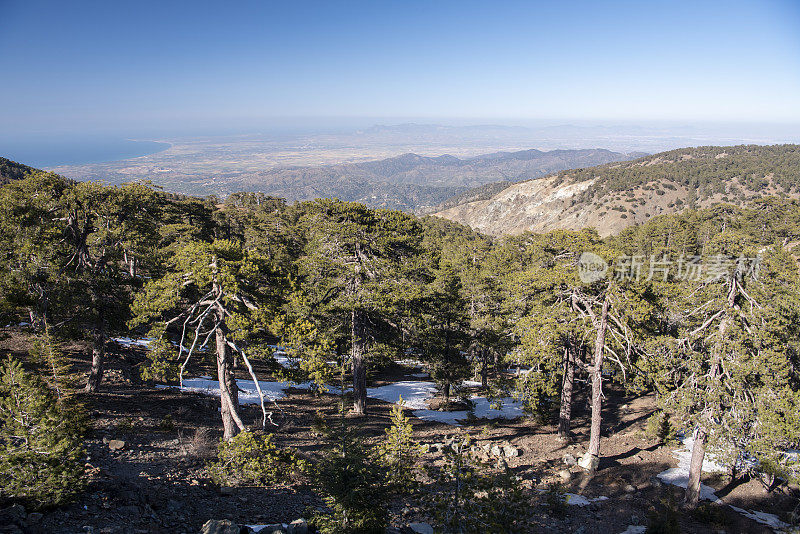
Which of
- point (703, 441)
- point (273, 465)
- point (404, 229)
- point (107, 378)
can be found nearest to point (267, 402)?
point (107, 378)

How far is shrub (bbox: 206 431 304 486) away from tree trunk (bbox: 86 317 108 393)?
719 centimetres

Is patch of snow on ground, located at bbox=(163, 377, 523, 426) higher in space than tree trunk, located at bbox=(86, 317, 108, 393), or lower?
lower

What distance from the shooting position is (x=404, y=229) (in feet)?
62.7

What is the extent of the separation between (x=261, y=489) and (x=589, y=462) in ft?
42.6

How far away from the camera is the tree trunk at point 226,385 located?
10.3 meters

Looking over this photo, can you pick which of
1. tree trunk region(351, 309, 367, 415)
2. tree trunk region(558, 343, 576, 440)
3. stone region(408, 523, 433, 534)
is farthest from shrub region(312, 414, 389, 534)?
tree trunk region(558, 343, 576, 440)

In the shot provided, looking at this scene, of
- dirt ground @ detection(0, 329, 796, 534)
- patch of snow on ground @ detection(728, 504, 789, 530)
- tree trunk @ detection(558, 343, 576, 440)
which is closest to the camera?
dirt ground @ detection(0, 329, 796, 534)

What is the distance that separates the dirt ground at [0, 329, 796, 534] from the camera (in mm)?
8117

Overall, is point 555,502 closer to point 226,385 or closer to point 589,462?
point 589,462

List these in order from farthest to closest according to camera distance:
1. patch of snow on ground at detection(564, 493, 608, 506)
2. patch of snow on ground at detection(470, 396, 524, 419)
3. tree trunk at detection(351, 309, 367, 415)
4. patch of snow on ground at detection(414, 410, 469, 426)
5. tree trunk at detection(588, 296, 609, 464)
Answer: patch of snow on ground at detection(470, 396, 524, 419) < patch of snow on ground at detection(414, 410, 469, 426) < tree trunk at detection(351, 309, 367, 415) < tree trunk at detection(588, 296, 609, 464) < patch of snow on ground at detection(564, 493, 608, 506)

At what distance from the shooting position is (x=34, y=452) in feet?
22.0

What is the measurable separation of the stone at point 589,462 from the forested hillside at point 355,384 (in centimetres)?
8

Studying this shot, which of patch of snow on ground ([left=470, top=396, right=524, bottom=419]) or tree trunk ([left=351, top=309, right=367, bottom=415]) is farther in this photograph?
patch of snow on ground ([left=470, top=396, right=524, bottom=419])

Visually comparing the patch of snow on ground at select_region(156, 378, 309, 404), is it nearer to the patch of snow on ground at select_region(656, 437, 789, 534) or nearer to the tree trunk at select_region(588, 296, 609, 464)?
the tree trunk at select_region(588, 296, 609, 464)
